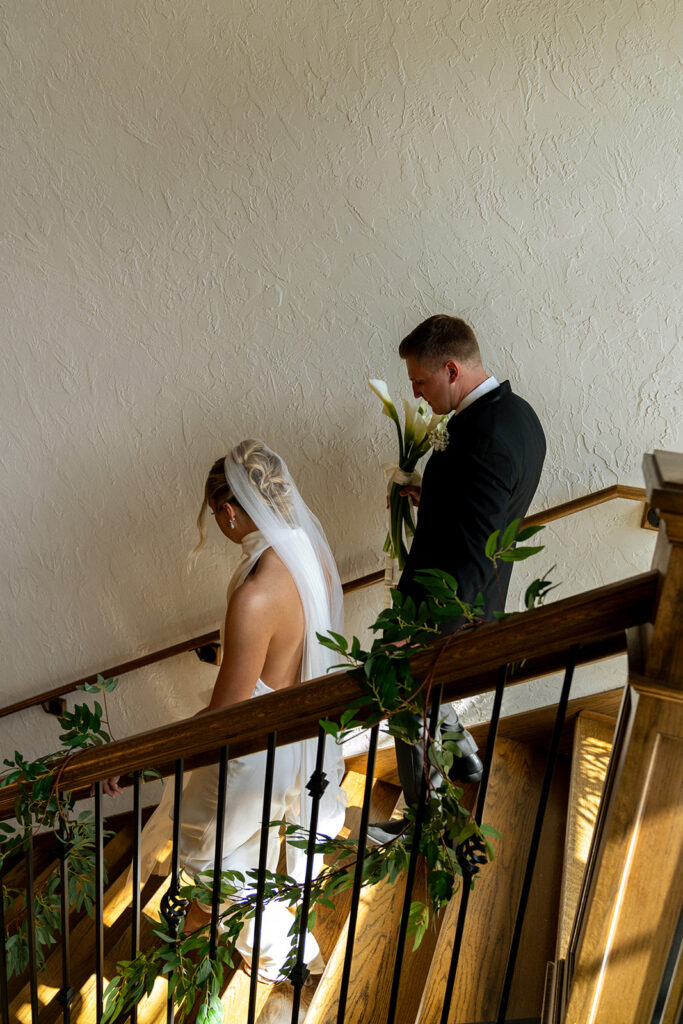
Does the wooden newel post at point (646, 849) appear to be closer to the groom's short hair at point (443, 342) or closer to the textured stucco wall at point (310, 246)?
the groom's short hair at point (443, 342)

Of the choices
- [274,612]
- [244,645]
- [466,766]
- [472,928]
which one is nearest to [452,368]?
[274,612]

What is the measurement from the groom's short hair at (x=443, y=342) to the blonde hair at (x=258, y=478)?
0.55 meters

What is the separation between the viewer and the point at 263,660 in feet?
7.58

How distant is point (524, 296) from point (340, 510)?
1003 mm

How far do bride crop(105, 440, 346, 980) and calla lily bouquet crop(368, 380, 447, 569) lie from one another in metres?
0.34

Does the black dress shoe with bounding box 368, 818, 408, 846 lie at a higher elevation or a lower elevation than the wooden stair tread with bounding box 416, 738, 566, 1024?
higher

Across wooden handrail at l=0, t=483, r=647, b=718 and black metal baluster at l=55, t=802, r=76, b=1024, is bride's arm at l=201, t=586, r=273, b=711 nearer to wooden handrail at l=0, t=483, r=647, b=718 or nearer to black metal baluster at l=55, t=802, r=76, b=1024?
black metal baluster at l=55, t=802, r=76, b=1024

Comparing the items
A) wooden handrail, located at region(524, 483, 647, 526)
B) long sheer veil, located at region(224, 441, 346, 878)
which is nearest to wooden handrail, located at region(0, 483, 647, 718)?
wooden handrail, located at region(524, 483, 647, 526)

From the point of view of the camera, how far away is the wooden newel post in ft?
3.32

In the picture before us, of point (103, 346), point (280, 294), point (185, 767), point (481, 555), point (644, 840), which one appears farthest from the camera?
point (103, 346)

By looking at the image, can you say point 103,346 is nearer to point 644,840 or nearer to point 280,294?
point 280,294

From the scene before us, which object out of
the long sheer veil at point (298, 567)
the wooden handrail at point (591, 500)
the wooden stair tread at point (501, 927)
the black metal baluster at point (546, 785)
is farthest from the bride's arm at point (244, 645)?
the black metal baluster at point (546, 785)

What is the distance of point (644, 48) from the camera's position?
91.9 inches

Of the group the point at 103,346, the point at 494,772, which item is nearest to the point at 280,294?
the point at 103,346
